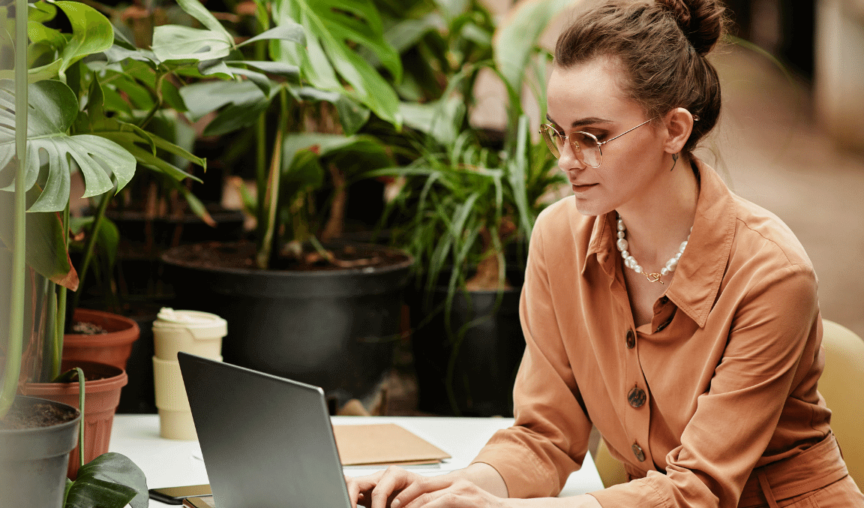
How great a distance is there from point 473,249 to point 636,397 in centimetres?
104

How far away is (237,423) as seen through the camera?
0.85 meters

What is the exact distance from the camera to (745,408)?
41.1 inches

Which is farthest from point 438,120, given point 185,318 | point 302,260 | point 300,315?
point 185,318

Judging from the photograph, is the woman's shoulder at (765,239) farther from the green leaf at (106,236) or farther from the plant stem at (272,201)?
the green leaf at (106,236)

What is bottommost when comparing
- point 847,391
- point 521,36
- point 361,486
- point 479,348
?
point 479,348

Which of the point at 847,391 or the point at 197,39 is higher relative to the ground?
the point at 197,39

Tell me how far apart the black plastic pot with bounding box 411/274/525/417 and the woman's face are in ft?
3.17

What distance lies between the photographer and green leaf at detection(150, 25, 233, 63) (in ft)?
3.36

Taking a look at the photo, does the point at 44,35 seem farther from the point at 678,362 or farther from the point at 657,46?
the point at 678,362

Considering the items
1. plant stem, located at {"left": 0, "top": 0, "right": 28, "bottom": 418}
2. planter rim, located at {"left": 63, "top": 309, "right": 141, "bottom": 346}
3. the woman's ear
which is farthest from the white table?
the woman's ear

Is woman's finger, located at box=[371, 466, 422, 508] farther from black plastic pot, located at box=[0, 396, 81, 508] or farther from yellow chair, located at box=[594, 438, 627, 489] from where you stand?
yellow chair, located at box=[594, 438, 627, 489]

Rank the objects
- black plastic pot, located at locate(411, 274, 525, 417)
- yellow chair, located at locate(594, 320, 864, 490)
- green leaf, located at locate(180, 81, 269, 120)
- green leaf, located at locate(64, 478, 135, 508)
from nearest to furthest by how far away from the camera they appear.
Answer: green leaf, located at locate(64, 478, 135, 508) → yellow chair, located at locate(594, 320, 864, 490) → green leaf, located at locate(180, 81, 269, 120) → black plastic pot, located at locate(411, 274, 525, 417)

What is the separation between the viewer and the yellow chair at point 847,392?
4.12 feet

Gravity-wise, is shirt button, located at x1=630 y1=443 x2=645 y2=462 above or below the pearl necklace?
below
